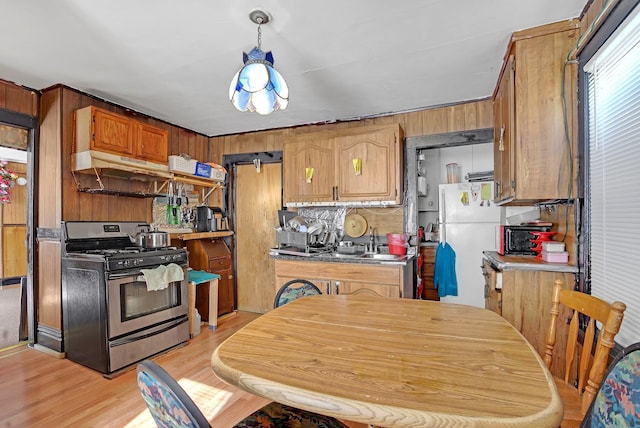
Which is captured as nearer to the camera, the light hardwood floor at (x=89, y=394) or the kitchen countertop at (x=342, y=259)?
the light hardwood floor at (x=89, y=394)

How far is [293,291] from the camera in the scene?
198 cm

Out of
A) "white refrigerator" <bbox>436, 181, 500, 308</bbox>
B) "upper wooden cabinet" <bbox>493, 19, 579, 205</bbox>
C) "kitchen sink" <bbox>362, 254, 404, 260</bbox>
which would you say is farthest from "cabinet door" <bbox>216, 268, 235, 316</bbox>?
"upper wooden cabinet" <bbox>493, 19, 579, 205</bbox>

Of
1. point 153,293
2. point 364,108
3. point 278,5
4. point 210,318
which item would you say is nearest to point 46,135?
point 153,293

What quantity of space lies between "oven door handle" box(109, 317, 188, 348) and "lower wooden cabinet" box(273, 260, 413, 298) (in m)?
0.99

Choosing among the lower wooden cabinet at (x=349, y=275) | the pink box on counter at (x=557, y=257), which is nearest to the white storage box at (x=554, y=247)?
the pink box on counter at (x=557, y=257)

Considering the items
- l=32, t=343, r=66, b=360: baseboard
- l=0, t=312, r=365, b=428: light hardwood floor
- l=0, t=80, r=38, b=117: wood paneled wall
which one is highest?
l=0, t=80, r=38, b=117: wood paneled wall

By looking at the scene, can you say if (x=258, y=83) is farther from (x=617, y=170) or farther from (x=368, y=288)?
(x=368, y=288)

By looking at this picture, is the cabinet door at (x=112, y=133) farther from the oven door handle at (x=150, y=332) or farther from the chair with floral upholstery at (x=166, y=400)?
the chair with floral upholstery at (x=166, y=400)

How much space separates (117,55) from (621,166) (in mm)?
3110

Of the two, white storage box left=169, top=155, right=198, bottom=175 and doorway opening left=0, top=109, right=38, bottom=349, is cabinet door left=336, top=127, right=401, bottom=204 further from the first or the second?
doorway opening left=0, top=109, right=38, bottom=349

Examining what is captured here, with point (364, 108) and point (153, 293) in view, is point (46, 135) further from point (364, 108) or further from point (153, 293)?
point (364, 108)

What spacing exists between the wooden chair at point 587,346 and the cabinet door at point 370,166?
6.10ft

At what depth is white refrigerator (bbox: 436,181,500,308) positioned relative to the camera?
392 centimetres

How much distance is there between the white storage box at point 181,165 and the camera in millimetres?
3496
